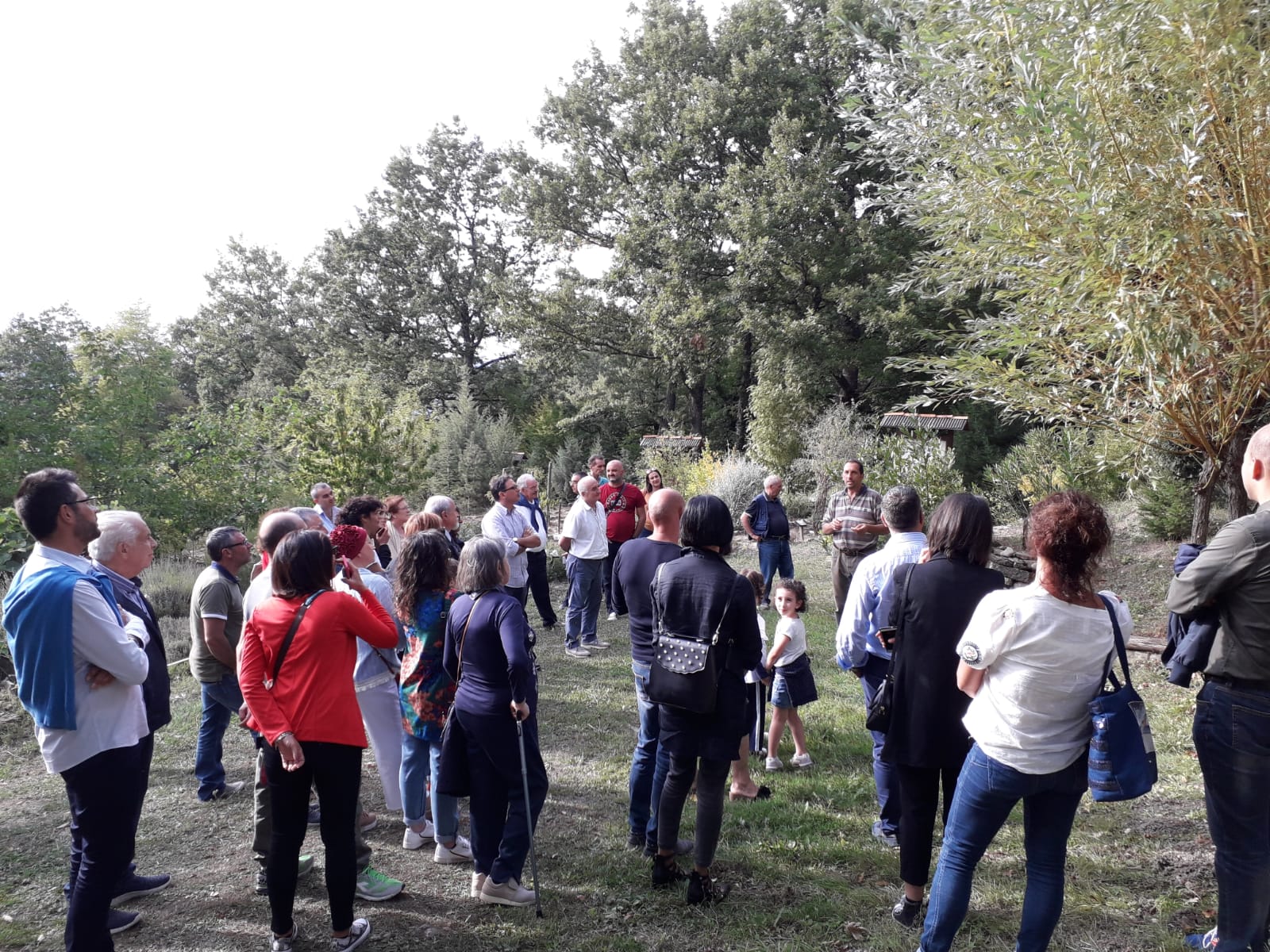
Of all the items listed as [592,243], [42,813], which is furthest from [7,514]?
[592,243]

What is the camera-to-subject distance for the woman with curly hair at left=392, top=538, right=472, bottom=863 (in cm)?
368

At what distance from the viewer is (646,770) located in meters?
3.92

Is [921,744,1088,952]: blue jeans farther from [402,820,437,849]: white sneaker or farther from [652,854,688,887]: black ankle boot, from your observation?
[402,820,437,849]: white sneaker

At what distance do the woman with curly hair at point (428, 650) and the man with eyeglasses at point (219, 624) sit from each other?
0.95 metres

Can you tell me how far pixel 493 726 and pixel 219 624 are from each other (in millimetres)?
1836

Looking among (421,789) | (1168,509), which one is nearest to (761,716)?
(421,789)

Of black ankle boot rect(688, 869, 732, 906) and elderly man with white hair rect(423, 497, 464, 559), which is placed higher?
elderly man with white hair rect(423, 497, 464, 559)

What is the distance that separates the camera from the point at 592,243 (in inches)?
1171

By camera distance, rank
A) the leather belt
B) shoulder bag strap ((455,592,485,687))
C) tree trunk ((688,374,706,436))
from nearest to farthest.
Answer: the leather belt, shoulder bag strap ((455,592,485,687)), tree trunk ((688,374,706,436))

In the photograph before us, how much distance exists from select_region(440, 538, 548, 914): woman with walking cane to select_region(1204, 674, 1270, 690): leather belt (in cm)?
252

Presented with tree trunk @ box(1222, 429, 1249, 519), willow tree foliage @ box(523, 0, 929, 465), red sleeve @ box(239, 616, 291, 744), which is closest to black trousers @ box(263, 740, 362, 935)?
red sleeve @ box(239, 616, 291, 744)

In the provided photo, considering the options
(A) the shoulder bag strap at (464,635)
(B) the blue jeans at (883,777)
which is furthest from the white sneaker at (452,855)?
(B) the blue jeans at (883,777)

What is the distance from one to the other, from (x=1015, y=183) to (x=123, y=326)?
44684 millimetres

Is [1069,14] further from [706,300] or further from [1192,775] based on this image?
[706,300]
